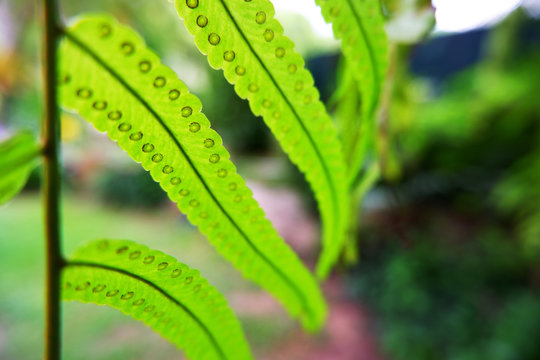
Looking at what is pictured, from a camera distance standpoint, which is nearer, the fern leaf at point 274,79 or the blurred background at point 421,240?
the fern leaf at point 274,79

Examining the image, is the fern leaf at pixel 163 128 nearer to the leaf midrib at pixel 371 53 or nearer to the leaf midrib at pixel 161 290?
the leaf midrib at pixel 161 290

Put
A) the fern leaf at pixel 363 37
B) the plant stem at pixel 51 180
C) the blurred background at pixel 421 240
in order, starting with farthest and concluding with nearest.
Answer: the blurred background at pixel 421 240 < the fern leaf at pixel 363 37 < the plant stem at pixel 51 180

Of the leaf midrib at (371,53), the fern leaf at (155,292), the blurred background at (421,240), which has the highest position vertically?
the blurred background at (421,240)

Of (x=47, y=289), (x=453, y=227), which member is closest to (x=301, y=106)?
(x=47, y=289)

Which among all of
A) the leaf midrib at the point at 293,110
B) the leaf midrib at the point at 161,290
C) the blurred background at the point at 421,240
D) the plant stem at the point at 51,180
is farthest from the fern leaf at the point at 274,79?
the blurred background at the point at 421,240

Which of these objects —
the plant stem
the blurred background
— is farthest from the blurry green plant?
the blurred background

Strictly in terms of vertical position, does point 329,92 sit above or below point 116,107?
above

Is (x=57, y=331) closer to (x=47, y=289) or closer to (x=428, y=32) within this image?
(x=47, y=289)
